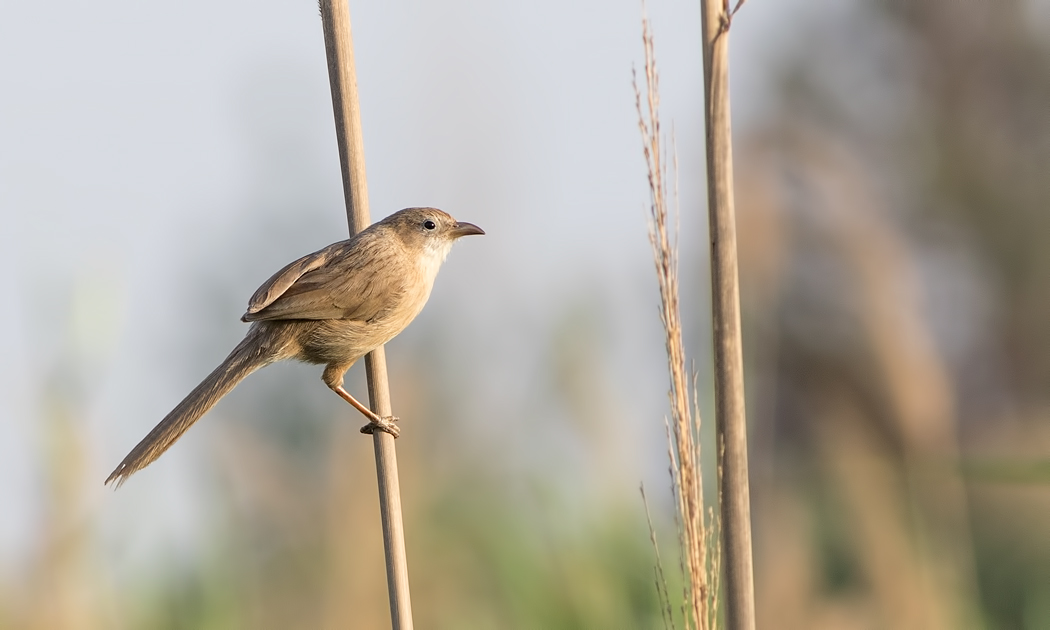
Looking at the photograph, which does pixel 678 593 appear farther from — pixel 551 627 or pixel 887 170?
pixel 887 170

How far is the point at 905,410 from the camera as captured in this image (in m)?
4.95

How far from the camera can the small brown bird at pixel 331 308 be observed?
256 centimetres

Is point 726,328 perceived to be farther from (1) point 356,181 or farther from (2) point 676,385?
(1) point 356,181

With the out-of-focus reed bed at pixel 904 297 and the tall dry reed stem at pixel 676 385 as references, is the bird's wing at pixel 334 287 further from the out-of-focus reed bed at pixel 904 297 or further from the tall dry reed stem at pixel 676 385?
the out-of-focus reed bed at pixel 904 297

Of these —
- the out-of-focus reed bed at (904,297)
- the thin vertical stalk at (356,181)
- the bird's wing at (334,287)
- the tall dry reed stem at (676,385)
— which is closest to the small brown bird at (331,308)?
the bird's wing at (334,287)

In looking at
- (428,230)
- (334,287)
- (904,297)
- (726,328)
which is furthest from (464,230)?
(904,297)

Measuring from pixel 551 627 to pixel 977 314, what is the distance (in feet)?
11.0

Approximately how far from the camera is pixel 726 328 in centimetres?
189

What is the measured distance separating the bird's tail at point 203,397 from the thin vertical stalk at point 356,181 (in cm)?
51

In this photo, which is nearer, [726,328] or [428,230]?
[726,328]

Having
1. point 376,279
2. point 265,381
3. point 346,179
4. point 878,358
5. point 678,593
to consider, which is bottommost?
point 678,593

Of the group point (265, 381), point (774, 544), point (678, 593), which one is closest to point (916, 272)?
point (774, 544)

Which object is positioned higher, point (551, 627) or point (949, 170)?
point (949, 170)

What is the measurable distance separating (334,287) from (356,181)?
1.74ft
